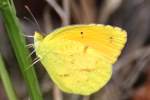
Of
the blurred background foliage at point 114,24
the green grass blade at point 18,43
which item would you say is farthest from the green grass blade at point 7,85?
the blurred background foliage at point 114,24

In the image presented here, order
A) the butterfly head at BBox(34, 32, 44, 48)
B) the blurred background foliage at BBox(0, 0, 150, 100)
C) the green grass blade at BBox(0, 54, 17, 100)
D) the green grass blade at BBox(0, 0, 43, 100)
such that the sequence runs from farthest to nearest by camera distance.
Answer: the blurred background foliage at BBox(0, 0, 150, 100)
the butterfly head at BBox(34, 32, 44, 48)
the green grass blade at BBox(0, 54, 17, 100)
the green grass blade at BBox(0, 0, 43, 100)

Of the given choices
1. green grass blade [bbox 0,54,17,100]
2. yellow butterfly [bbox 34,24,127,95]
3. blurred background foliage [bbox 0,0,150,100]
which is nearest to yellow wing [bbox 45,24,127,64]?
yellow butterfly [bbox 34,24,127,95]

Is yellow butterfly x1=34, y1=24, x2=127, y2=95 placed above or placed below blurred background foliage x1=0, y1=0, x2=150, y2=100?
above

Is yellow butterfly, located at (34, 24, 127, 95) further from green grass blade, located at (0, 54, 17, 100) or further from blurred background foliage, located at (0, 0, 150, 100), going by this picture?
blurred background foliage, located at (0, 0, 150, 100)

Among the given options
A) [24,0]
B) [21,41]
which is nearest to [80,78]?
[21,41]

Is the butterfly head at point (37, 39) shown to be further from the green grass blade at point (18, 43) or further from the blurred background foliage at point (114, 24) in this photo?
the blurred background foliage at point (114, 24)

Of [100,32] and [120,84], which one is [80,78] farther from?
[120,84]
